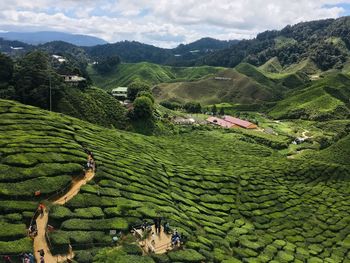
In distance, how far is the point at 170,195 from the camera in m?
60.4

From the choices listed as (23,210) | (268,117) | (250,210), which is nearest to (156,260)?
(23,210)

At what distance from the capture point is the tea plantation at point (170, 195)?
136 ft

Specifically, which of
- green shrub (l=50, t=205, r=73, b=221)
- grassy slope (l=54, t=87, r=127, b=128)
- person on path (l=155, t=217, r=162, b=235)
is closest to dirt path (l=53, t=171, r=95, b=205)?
green shrub (l=50, t=205, r=73, b=221)

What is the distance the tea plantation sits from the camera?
41344mm

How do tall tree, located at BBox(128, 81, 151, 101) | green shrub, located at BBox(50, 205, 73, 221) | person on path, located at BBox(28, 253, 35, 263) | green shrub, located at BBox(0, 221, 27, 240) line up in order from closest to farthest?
person on path, located at BBox(28, 253, 35, 263)
green shrub, located at BBox(0, 221, 27, 240)
green shrub, located at BBox(50, 205, 73, 221)
tall tree, located at BBox(128, 81, 151, 101)

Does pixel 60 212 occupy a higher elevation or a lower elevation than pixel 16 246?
higher

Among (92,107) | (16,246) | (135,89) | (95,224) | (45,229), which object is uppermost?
(135,89)

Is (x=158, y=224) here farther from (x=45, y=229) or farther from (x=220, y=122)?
(x=220, y=122)

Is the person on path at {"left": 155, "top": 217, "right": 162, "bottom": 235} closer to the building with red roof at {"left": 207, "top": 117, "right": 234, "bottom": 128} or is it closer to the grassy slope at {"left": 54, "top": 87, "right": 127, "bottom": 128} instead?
the grassy slope at {"left": 54, "top": 87, "right": 127, "bottom": 128}

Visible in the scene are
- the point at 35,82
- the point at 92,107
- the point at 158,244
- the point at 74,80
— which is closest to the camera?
the point at 158,244

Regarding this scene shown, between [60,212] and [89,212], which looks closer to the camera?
[60,212]

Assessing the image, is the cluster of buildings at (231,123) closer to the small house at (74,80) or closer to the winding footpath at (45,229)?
the small house at (74,80)

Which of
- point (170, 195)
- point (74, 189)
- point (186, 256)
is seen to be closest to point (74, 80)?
point (170, 195)

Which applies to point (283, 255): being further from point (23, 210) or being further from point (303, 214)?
point (23, 210)
